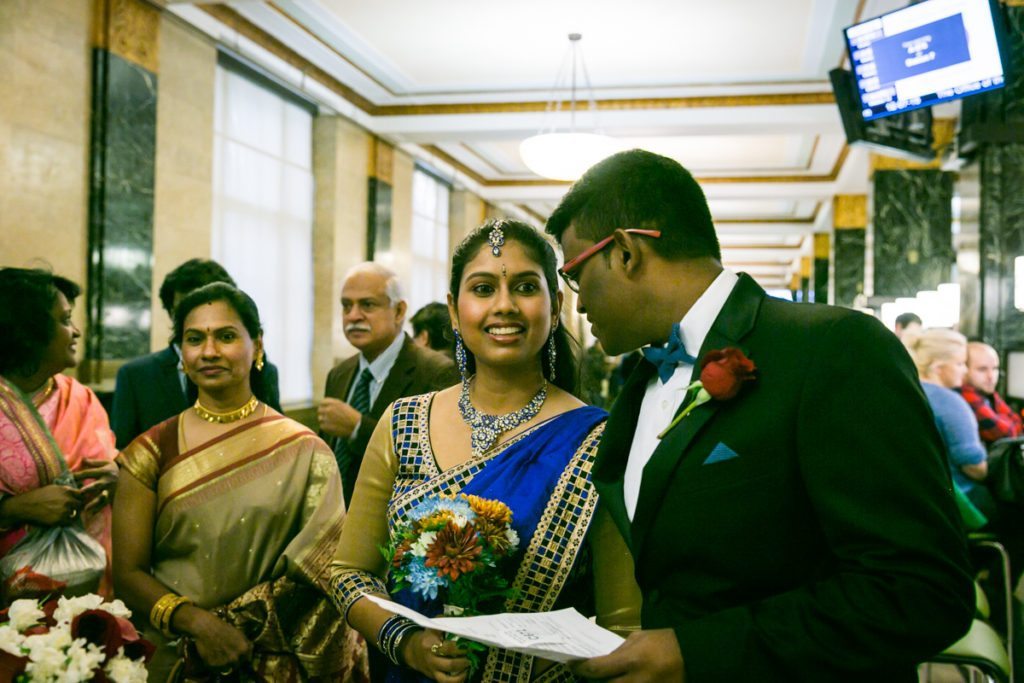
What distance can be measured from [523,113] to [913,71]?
438cm

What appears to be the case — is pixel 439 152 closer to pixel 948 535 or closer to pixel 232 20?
pixel 232 20

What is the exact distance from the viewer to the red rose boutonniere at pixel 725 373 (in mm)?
1095

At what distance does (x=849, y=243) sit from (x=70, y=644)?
12201 mm

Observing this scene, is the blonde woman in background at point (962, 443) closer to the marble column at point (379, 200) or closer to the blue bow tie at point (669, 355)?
the blue bow tie at point (669, 355)

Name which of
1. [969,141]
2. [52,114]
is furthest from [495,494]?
[969,141]

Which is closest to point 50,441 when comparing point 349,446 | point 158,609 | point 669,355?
point 158,609

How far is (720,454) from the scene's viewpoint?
1.12 metres

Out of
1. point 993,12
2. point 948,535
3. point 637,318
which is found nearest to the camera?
point 948,535

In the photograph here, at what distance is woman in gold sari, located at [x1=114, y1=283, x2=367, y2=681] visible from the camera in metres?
1.99

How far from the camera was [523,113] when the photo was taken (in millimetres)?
8305

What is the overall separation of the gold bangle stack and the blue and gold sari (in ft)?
1.55

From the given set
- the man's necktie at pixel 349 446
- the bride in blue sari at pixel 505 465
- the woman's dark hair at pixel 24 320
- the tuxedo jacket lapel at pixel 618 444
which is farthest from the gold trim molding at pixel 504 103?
the tuxedo jacket lapel at pixel 618 444

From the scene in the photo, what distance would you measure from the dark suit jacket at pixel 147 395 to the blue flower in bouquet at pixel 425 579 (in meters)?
1.95

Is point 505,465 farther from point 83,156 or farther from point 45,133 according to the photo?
point 83,156
